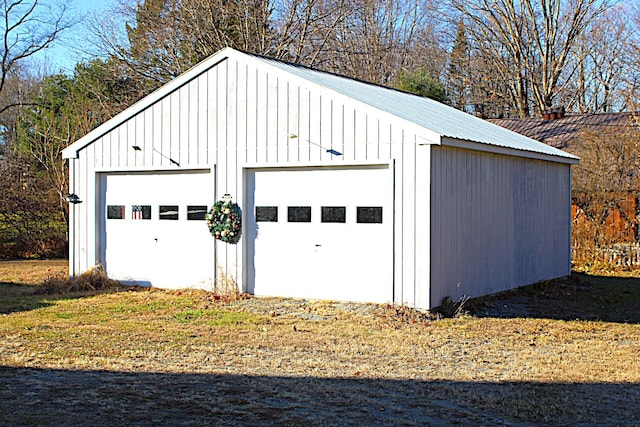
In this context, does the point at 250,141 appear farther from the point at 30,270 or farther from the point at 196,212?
the point at 30,270

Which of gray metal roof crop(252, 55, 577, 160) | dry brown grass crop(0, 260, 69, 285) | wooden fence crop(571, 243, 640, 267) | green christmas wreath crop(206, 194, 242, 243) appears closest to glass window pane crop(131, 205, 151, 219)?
green christmas wreath crop(206, 194, 242, 243)

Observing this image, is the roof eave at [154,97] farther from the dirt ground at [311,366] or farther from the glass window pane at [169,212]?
the dirt ground at [311,366]

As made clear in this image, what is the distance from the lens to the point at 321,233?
1227cm

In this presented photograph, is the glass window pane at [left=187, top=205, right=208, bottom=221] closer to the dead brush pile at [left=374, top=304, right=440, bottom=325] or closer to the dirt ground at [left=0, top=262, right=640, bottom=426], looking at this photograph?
the dirt ground at [left=0, top=262, right=640, bottom=426]

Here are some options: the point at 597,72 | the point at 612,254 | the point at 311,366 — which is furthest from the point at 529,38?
the point at 311,366

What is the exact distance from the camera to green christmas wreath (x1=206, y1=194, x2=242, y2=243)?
1282 cm

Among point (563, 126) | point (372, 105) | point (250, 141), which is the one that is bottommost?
point (250, 141)

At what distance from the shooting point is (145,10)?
28125 millimetres

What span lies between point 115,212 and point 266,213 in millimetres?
3616

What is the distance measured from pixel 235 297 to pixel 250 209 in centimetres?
151

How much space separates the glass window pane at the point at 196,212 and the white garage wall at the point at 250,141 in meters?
0.53

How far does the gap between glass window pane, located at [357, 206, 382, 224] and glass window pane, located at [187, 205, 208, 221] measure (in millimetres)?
3054

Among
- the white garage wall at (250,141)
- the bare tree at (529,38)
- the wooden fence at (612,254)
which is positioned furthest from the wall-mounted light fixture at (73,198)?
the bare tree at (529,38)

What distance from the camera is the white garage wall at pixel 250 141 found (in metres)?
11.2
